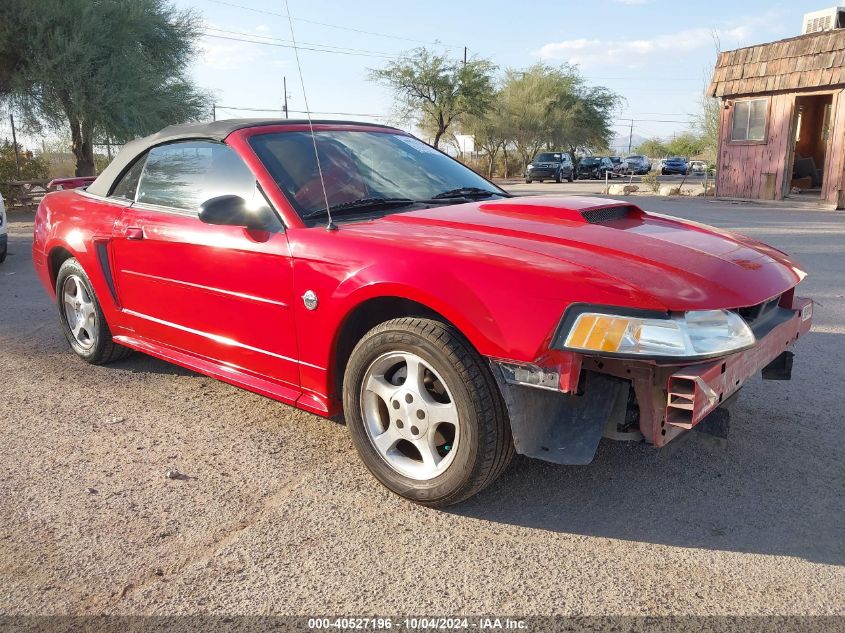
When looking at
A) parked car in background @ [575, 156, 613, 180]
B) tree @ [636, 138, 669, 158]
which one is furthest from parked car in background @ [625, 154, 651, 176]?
tree @ [636, 138, 669, 158]

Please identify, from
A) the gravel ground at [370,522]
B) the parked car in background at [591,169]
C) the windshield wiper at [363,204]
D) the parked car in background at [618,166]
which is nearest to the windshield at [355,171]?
the windshield wiper at [363,204]

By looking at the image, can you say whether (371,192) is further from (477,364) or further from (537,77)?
(537,77)

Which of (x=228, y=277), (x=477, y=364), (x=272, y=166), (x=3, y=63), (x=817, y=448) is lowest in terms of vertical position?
(x=817, y=448)

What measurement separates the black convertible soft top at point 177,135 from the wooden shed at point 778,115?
1613 centimetres

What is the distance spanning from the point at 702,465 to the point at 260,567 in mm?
1968

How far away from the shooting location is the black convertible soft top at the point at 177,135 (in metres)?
3.54

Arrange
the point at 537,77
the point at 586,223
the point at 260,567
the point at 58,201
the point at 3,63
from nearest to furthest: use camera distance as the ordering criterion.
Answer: the point at 260,567
the point at 586,223
the point at 58,201
the point at 3,63
the point at 537,77

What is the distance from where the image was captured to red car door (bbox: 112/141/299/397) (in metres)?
3.10

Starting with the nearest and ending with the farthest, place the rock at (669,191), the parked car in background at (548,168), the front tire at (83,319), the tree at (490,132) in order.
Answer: the front tire at (83,319)
the rock at (669,191)
the parked car in background at (548,168)
the tree at (490,132)

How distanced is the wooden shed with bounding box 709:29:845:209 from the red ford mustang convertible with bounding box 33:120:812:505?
15964mm

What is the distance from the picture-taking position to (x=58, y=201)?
4.70 metres

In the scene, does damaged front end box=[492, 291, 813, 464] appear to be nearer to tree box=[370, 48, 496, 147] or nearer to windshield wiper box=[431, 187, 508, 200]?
windshield wiper box=[431, 187, 508, 200]

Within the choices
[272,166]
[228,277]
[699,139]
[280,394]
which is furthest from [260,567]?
[699,139]

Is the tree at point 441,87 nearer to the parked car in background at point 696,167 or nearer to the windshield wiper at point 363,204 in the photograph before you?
the parked car in background at point 696,167
